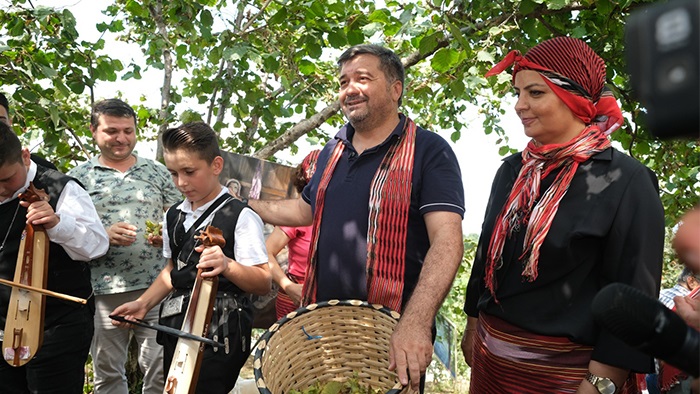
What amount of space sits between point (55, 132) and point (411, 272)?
11.1 feet

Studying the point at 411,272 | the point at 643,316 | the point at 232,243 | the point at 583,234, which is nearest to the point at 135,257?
the point at 232,243

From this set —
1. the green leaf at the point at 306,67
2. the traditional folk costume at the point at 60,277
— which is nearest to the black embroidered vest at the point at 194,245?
the traditional folk costume at the point at 60,277

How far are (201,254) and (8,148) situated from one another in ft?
3.34

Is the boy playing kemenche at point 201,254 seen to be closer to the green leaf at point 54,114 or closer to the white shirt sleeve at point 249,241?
the white shirt sleeve at point 249,241

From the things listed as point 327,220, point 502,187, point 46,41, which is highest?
point 46,41

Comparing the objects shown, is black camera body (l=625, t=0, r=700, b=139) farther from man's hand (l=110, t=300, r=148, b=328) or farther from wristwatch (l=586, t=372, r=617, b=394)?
man's hand (l=110, t=300, r=148, b=328)

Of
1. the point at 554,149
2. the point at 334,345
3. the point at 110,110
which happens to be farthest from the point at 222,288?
the point at 110,110

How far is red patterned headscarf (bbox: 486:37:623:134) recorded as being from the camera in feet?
6.79

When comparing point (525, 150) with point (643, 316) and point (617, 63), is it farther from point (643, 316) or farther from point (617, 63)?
point (617, 63)

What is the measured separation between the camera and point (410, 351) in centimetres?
181

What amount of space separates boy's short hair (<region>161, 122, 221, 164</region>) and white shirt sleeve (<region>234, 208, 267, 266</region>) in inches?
12.6

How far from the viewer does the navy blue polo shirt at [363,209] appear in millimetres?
2295

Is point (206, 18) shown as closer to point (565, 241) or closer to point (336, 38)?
point (336, 38)

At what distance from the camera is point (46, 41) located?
434 cm
